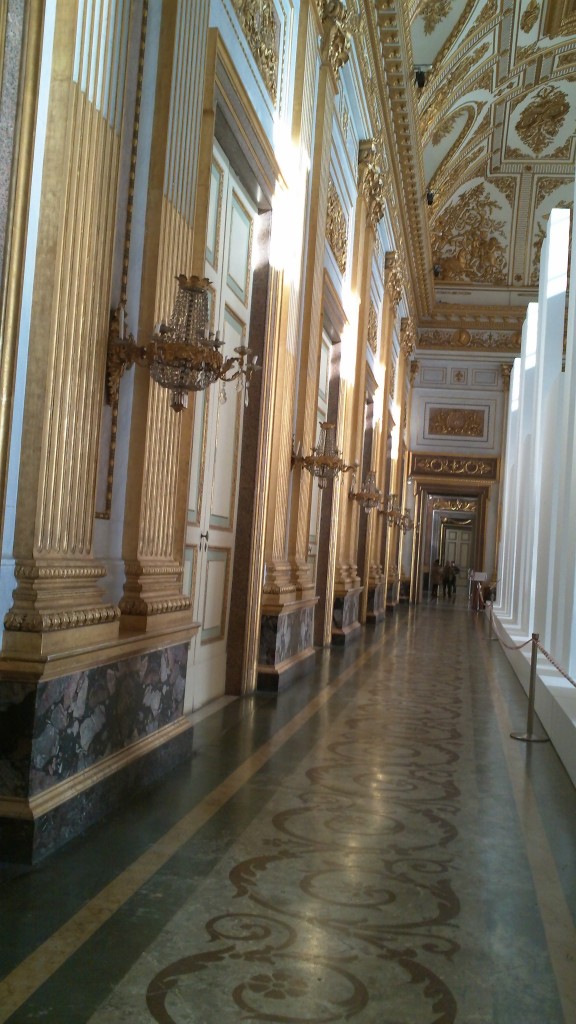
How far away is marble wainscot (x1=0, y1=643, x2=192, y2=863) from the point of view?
119 inches

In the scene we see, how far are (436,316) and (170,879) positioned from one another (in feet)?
70.9

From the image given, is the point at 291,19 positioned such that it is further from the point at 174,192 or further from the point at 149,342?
the point at 149,342

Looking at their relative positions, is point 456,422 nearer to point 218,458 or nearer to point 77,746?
point 218,458

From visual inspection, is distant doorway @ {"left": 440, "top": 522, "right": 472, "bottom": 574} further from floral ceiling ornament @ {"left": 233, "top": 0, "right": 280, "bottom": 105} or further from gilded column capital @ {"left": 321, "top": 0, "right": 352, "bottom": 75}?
floral ceiling ornament @ {"left": 233, "top": 0, "right": 280, "bottom": 105}

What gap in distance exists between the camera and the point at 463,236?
22703 mm

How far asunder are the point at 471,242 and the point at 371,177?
36.8ft

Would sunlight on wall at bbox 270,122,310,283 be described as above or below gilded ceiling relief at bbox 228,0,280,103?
below

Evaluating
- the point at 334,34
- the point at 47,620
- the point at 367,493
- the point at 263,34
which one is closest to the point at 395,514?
the point at 367,493

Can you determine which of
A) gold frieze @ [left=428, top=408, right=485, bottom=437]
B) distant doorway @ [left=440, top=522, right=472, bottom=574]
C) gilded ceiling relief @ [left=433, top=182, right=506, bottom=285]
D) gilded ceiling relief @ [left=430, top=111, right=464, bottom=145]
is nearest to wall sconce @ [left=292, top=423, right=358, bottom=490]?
gilded ceiling relief @ [left=430, top=111, right=464, bottom=145]

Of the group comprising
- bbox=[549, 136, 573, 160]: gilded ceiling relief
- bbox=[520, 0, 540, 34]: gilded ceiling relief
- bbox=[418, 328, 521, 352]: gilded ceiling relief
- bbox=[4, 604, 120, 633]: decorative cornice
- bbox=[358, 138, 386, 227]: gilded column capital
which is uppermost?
bbox=[549, 136, 573, 160]: gilded ceiling relief

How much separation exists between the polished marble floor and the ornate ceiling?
9464mm

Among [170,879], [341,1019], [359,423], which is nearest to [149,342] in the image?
[170,879]

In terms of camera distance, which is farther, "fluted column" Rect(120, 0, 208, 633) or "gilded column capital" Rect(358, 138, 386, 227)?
"gilded column capital" Rect(358, 138, 386, 227)

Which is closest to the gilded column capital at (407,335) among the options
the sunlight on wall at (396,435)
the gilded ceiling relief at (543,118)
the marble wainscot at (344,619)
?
the sunlight on wall at (396,435)
